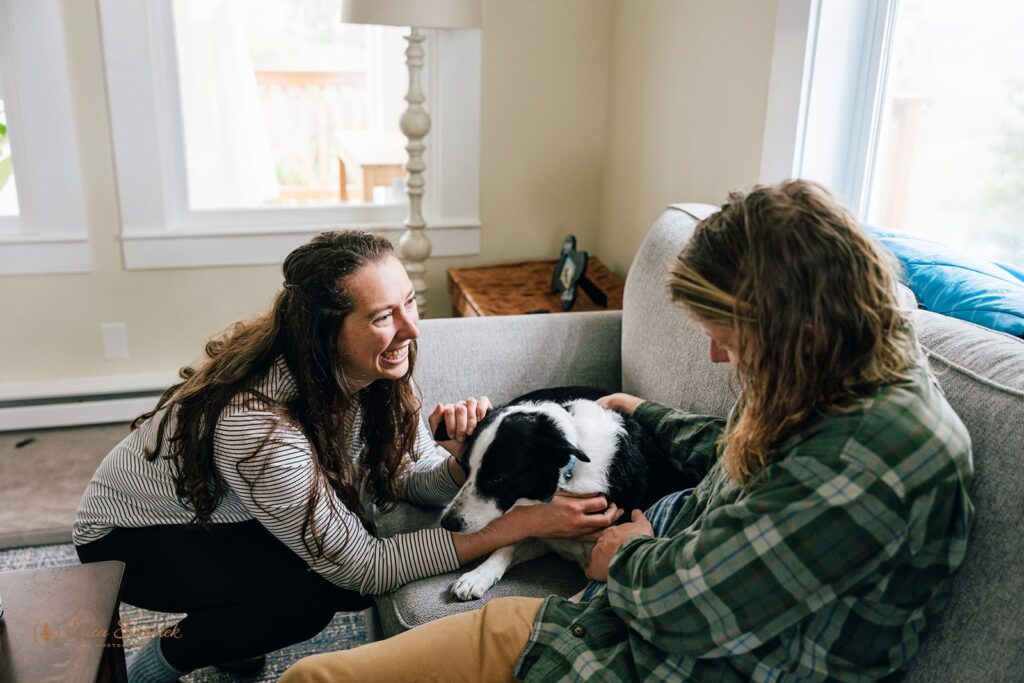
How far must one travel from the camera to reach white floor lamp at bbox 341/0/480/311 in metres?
2.45

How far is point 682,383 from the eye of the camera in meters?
1.75

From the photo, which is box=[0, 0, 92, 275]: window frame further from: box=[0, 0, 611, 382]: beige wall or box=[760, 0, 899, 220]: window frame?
box=[760, 0, 899, 220]: window frame

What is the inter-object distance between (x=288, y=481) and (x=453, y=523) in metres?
0.29

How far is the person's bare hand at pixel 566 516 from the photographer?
144cm

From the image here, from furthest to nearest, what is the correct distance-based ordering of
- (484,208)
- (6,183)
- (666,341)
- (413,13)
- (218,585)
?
(484,208), (6,183), (413,13), (666,341), (218,585)

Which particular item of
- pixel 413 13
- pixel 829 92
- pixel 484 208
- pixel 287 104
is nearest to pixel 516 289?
pixel 484 208

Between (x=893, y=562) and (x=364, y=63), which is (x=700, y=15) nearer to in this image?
(x=364, y=63)

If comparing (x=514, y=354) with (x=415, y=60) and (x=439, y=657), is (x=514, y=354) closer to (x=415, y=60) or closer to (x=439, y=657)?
(x=439, y=657)

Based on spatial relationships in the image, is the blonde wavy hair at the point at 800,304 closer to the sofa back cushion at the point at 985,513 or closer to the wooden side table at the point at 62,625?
the sofa back cushion at the point at 985,513

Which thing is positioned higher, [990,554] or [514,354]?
[990,554]

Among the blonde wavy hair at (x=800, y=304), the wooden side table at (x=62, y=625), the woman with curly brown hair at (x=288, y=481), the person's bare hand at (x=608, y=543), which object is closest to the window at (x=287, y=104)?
the woman with curly brown hair at (x=288, y=481)

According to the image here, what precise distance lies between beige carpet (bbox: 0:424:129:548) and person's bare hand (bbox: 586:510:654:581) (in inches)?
68.8

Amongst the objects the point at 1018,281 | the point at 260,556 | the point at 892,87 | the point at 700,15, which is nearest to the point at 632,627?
the point at 260,556

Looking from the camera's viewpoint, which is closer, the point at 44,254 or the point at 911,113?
the point at 911,113
